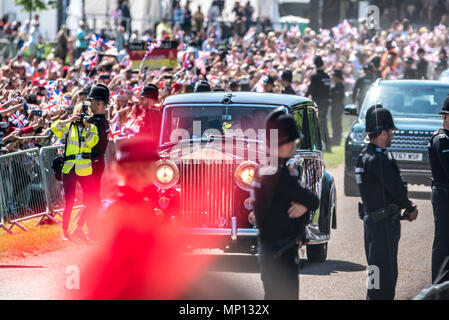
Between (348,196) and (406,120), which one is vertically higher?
(406,120)

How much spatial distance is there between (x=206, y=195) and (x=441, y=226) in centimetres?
273

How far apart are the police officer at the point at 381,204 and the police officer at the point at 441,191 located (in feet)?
4.58

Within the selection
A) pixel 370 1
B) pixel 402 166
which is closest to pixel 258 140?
pixel 402 166

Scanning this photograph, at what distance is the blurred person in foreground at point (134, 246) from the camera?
6.29 m

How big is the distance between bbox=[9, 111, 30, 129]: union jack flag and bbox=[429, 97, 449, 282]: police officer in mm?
7015

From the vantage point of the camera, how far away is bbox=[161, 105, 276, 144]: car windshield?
11.9 meters

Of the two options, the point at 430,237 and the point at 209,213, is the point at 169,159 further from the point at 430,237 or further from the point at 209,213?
the point at 430,237

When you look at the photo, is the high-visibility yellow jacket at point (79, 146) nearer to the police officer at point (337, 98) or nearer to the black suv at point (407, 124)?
the black suv at point (407, 124)

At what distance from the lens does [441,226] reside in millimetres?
10094

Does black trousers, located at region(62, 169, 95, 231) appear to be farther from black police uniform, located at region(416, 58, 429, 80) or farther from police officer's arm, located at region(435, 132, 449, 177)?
black police uniform, located at region(416, 58, 429, 80)

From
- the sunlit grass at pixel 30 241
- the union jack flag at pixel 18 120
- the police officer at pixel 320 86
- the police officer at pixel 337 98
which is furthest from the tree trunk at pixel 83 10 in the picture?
the sunlit grass at pixel 30 241

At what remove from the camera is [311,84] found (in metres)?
24.7
